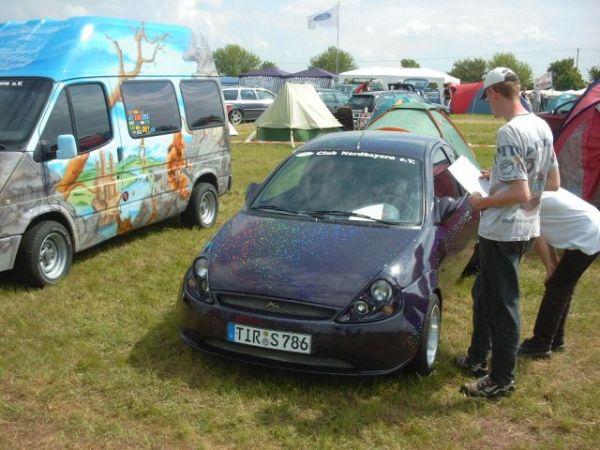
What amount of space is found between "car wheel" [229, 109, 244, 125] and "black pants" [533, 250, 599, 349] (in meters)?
21.9

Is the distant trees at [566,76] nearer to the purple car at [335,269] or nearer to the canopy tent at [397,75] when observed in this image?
the canopy tent at [397,75]

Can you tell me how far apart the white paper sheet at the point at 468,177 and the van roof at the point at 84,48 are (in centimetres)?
377

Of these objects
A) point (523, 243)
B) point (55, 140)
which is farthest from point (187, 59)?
point (523, 243)

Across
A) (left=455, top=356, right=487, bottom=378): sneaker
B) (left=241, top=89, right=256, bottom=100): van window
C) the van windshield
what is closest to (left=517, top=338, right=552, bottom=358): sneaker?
(left=455, top=356, right=487, bottom=378): sneaker

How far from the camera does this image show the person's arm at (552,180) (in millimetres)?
3877

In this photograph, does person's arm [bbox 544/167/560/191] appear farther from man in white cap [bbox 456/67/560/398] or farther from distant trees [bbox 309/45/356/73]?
distant trees [bbox 309/45/356/73]

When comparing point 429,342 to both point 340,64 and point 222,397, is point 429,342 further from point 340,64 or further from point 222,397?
point 340,64

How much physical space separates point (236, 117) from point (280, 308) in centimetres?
2245

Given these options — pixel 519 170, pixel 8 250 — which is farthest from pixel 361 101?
pixel 519 170

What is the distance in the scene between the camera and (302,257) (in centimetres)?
397

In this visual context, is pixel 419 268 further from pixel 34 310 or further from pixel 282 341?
pixel 34 310

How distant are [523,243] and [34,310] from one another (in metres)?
3.85

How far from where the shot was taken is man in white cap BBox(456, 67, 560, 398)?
134 inches

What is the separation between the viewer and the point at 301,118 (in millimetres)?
17234
